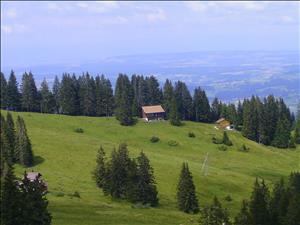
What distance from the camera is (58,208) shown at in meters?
→ 66.9

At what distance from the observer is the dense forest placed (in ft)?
552

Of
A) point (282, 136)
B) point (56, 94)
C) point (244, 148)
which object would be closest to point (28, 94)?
point (56, 94)

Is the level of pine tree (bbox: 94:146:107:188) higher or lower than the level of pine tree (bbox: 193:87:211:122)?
lower

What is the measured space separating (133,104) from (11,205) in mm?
140812

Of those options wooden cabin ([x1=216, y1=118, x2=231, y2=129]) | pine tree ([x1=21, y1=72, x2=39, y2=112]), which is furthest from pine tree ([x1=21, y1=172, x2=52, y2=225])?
wooden cabin ([x1=216, y1=118, x2=231, y2=129])

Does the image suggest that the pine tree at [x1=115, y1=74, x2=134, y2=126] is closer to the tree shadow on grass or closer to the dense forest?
the dense forest

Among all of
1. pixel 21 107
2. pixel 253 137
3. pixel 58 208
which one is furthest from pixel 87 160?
pixel 253 137

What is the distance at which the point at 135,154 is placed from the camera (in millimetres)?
117250

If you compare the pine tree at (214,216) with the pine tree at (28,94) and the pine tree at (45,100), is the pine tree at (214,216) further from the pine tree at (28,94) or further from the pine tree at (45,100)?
the pine tree at (45,100)

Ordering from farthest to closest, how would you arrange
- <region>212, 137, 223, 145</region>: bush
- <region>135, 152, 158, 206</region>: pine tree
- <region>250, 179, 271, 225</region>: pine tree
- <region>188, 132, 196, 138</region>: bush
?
<region>188, 132, 196, 138</region>: bush, <region>212, 137, 223, 145</region>: bush, <region>135, 152, 158, 206</region>: pine tree, <region>250, 179, 271, 225</region>: pine tree

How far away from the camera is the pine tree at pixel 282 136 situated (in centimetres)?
16638

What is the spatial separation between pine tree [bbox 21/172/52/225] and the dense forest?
11544 cm

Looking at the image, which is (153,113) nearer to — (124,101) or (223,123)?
(124,101)

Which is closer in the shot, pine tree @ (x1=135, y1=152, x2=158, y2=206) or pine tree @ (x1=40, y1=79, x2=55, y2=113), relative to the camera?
pine tree @ (x1=135, y1=152, x2=158, y2=206)
